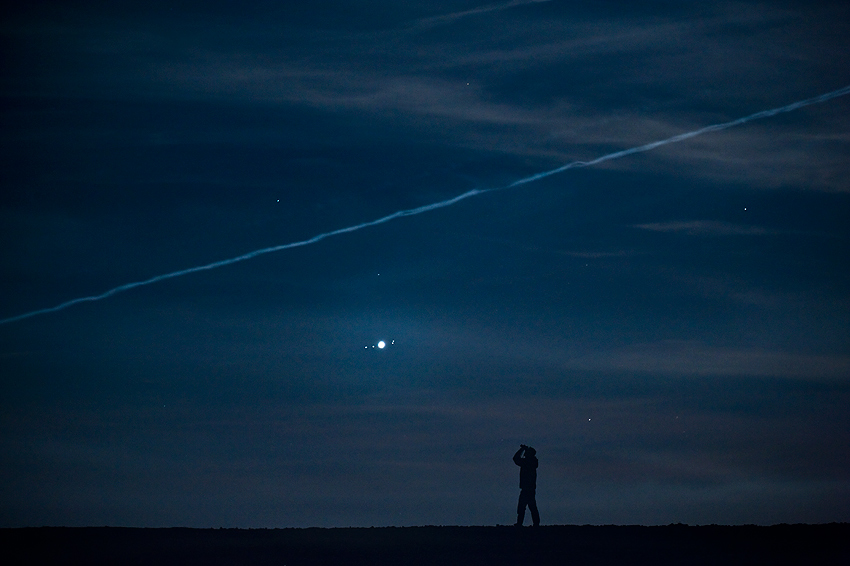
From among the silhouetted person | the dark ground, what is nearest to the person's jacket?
the silhouetted person

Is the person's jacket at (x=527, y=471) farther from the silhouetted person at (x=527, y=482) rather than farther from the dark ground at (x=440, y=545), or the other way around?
the dark ground at (x=440, y=545)

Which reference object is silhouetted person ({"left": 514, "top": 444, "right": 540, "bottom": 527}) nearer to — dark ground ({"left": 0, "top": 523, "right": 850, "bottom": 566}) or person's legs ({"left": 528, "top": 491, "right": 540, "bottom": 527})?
person's legs ({"left": 528, "top": 491, "right": 540, "bottom": 527})

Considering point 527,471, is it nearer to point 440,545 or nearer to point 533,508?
point 533,508

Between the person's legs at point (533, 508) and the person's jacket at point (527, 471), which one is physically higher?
the person's jacket at point (527, 471)

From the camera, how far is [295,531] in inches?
871

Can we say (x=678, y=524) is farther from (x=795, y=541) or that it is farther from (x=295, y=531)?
(x=295, y=531)

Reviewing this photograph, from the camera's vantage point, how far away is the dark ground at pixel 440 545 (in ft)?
61.4

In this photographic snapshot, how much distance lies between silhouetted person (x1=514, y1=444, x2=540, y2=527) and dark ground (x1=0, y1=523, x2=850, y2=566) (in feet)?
8.23

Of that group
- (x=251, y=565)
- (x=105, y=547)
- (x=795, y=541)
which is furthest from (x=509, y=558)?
(x=105, y=547)

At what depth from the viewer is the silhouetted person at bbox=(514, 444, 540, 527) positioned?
81.0ft

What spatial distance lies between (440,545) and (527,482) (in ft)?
17.5

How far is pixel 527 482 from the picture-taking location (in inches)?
982

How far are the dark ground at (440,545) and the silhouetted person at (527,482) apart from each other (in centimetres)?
251

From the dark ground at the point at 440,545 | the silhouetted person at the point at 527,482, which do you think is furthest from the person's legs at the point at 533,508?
the dark ground at the point at 440,545
